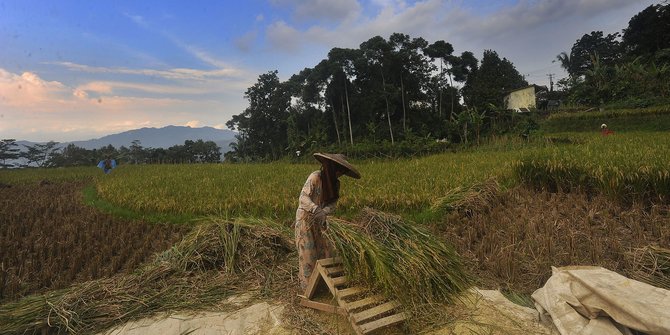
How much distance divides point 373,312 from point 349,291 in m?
0.30

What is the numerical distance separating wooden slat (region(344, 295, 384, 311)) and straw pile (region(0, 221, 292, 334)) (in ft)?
5.48

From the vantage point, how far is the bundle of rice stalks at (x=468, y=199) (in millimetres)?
6820

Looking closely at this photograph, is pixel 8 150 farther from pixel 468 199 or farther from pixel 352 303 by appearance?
pixel 352 303

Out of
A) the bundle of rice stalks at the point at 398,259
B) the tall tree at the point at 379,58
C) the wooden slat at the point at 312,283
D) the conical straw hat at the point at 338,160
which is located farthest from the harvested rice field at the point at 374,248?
the tall tree at the point at 379,58

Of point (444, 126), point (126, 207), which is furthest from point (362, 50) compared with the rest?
point (126, 207)

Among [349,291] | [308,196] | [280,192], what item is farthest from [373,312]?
[280,192]

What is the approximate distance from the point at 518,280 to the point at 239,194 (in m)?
7.02

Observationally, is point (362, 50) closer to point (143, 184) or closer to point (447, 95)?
point (447, 95)

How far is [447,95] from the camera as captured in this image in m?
36.8

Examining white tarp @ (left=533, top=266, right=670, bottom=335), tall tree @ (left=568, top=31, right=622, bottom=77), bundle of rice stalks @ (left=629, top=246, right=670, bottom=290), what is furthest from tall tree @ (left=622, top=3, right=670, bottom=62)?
white tarp @ (left=533, top=266, right=670, bottom=335)

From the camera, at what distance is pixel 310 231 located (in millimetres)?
3914

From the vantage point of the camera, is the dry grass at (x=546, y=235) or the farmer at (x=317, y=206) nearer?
the farmer at (x=317, y=206)

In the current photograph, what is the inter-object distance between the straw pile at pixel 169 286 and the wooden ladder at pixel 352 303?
3.75 feet

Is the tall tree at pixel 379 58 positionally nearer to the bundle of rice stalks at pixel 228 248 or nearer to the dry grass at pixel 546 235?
the dry grass at pixel 546 235
